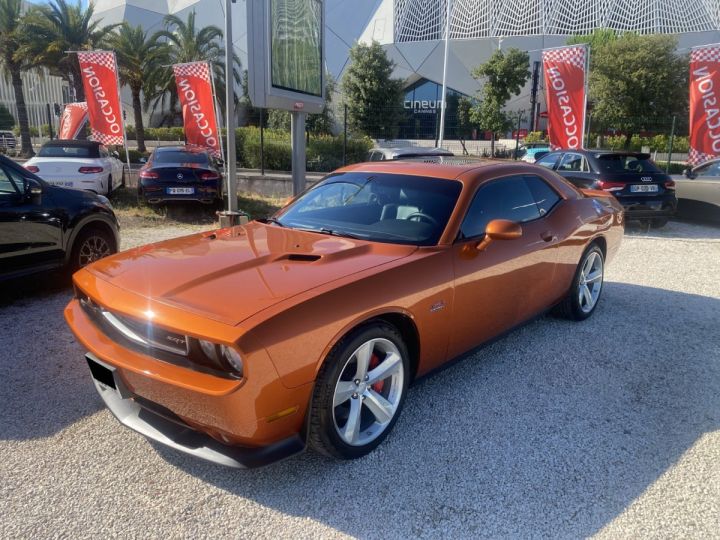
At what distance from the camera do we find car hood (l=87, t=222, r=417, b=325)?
246 centimetres

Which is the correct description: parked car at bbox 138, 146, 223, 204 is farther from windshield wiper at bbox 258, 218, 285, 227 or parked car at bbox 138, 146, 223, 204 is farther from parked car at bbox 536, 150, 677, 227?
windshield wiper at bbox 258, 218, 285, 227

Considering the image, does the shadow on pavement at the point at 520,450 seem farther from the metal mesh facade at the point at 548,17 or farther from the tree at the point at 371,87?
the metal mesh facade at the point at 548,17

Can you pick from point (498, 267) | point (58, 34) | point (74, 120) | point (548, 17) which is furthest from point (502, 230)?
point (548, 17)

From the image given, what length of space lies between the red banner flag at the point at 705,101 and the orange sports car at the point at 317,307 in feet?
34.6

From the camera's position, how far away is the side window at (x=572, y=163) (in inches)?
387

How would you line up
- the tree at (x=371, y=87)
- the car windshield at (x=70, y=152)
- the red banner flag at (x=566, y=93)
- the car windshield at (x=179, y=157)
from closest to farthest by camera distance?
the car windshield at (x=179, y=157)
the car windshield at (x=70, y=152)
the red banner flag at (x=566, y=93)
the tree at (x=371, y=87)

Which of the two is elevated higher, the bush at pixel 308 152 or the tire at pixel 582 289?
the bush at pixel 308 152

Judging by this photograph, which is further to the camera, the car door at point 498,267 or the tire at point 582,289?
the tire at point 582,289

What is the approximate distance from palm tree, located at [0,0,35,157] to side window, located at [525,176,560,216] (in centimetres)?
2739

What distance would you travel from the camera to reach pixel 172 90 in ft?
105

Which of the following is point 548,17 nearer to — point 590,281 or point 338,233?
point 590,281

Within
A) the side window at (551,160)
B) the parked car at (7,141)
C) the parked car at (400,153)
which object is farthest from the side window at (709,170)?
the parked car at (7,141)

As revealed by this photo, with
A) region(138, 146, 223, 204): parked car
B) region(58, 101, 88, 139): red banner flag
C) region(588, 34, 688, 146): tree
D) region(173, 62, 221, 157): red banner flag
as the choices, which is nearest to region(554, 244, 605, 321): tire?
region(138, 146, 223, 204): parked car

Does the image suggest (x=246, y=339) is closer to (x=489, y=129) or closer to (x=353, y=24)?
(x=489, y=129)
